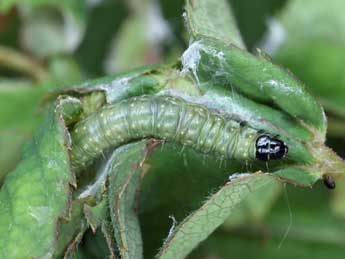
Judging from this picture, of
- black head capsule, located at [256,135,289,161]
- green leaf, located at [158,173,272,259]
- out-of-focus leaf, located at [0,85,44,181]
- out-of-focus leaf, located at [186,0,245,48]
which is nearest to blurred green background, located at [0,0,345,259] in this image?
out-of-focus leaf, located at [0,85,44,181]

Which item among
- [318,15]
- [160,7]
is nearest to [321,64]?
[318,15]

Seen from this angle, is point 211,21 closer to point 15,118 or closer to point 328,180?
point 328,180

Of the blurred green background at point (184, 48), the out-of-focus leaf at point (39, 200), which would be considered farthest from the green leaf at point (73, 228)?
the blurred green background at point (184, 48)

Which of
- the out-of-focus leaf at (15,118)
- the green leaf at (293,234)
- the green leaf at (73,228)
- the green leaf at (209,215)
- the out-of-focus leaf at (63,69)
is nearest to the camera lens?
the green leaf at (209,215)

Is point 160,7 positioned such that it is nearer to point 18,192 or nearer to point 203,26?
point 203,26

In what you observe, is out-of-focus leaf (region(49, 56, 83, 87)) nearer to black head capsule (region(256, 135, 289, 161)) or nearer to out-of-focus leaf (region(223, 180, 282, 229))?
out-of-focus leaf (region(223, 180, 282, 229))

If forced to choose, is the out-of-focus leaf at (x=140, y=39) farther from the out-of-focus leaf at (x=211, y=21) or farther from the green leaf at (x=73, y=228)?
the green leaf at (x=73, y=228)

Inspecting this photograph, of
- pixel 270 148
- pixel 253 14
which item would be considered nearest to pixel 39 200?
pixel 270 148
